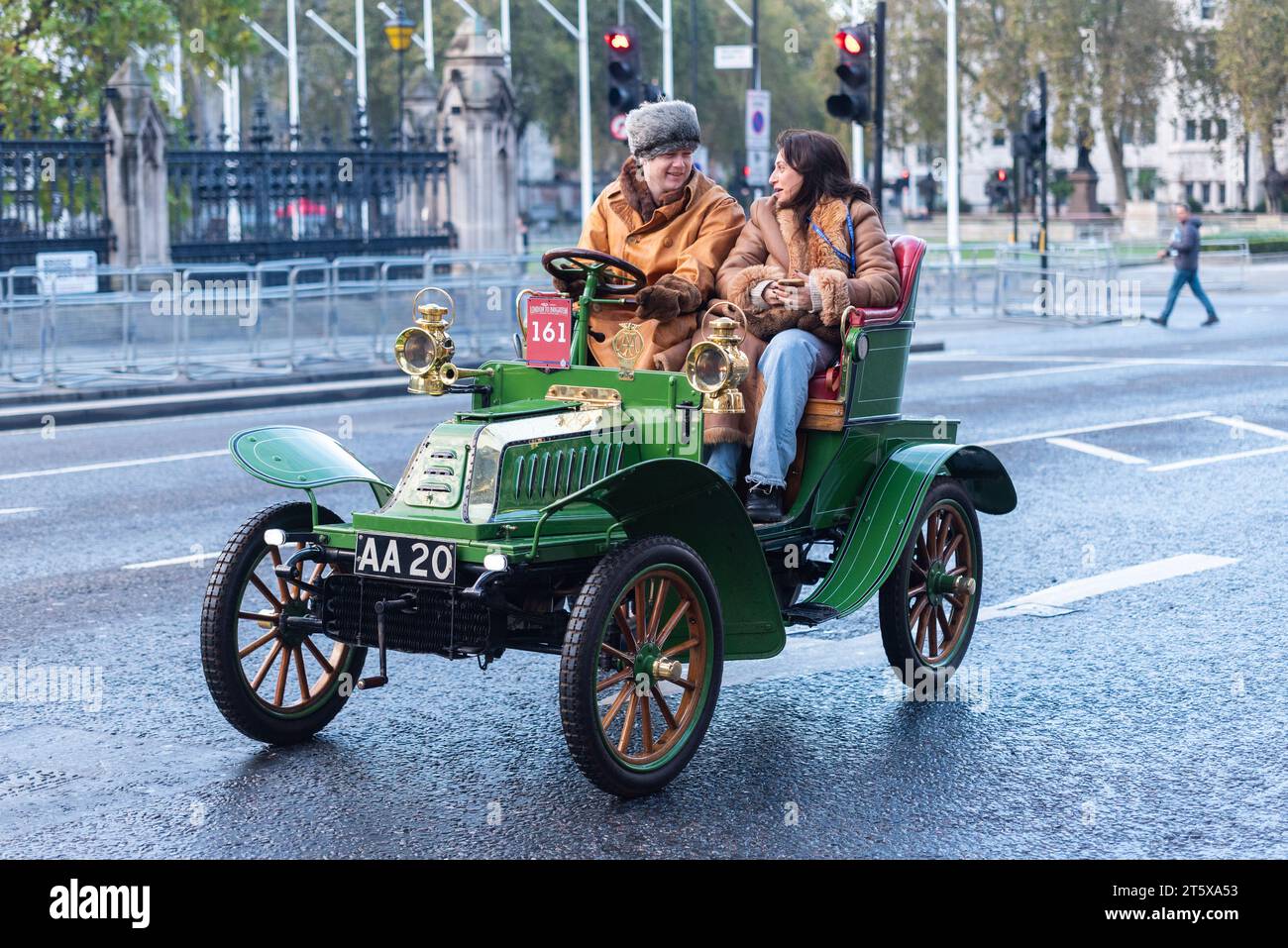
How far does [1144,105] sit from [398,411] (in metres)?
57.1

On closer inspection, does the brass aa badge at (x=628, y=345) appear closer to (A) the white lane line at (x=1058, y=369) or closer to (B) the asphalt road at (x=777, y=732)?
(B) the asphalt road at (x=777, y=732)

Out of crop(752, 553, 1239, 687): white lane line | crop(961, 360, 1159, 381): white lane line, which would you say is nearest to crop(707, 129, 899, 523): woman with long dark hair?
crop(752, 553, 1239, 687): white lane line

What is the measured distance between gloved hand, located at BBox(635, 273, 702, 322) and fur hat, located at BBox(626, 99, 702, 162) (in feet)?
1.44

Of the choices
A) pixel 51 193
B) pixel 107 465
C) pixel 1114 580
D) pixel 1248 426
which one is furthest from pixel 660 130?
pixel 51 193

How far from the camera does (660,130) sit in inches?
237

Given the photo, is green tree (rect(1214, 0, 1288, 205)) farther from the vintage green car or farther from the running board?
the running board

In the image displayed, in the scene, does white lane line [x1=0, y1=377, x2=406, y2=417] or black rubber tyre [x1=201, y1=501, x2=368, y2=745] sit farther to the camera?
white lane line [x1=0, y1=377, x2=406, y2=417]

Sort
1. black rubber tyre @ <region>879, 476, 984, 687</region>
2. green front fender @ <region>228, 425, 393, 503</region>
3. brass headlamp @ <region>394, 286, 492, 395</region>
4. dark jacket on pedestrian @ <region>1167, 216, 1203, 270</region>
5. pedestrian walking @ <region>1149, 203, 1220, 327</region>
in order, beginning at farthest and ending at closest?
1. dark jacket on pedestrian @ <region>1167, 216, 1203, 270</region>
2. pedestrian walking @ <region>1149, 203, 1220, 327</region>
3. black rubber tyre @ <region>879, 476, 984, 687</region>
4. brass headlamp @ <region>394, 286, 492, 395</region>
5. green front fender @ <region>228, 425, 393, 503</region>

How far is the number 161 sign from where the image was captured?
582 cm

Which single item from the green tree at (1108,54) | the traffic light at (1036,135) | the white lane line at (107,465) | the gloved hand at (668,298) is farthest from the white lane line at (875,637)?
the green tree at (1108,54)

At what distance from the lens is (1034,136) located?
100 feet

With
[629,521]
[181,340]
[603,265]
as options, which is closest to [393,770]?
[629,521]

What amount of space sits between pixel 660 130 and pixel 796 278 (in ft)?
2.24

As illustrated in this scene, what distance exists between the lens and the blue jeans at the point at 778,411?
6.00m
